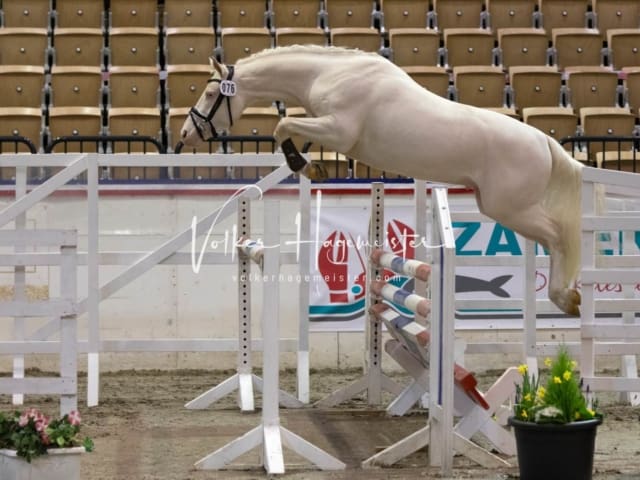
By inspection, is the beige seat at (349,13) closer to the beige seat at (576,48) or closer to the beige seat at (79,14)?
the beige seat at (576,48)

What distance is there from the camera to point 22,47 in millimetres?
10289

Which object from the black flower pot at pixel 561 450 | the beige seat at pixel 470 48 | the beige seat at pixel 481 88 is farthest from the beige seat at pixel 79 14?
the black flower pot at pixel 561 450

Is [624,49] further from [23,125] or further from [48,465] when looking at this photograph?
[48,465]

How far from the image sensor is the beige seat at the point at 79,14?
10914 millimetres

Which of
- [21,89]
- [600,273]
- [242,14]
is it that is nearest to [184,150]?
[21,89]

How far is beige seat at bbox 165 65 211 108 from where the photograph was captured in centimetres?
981

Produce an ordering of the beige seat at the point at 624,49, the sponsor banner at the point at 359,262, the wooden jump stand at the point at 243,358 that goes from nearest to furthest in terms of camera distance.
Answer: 1. the wooden jump stand at the point at 243,358
2. the sponsor banner at the point at 359,262
3. the beige seat at the point at 624,49

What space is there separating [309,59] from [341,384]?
3.03m

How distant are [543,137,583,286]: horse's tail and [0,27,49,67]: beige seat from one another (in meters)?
5.72

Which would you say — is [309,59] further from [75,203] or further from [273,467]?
[75,203]

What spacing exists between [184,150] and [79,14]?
2332mm

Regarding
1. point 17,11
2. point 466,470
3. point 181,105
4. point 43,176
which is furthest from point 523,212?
point 17,11

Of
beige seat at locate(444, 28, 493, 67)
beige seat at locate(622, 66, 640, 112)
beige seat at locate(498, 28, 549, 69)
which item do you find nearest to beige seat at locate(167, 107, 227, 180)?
beige seat at locate(444, 28, 493, 67)

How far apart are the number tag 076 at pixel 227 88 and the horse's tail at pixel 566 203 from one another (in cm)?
159
